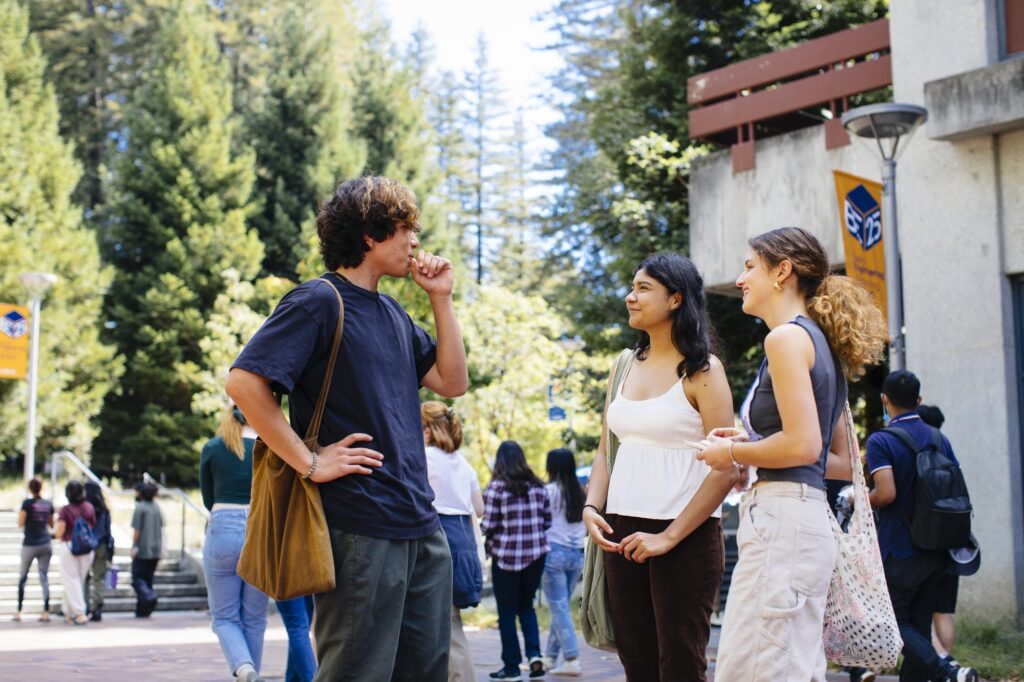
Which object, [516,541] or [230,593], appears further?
[516,541]

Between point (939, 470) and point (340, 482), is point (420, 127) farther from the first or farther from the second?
point (340, 482)

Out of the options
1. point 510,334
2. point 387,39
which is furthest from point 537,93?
point 510,334

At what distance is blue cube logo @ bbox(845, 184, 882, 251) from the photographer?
36.6 feet

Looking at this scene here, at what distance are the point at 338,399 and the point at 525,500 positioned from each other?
6042 millimetres

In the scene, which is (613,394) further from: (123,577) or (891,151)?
(123,577)

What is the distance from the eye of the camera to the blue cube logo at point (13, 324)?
25234mm

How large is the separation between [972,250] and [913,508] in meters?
4.81

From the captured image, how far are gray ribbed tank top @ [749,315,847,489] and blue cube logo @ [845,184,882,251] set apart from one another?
7.63 metres

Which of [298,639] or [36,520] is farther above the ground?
[36,520]

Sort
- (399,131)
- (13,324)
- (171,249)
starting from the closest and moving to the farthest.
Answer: (13,324) < (171,249) < (399,131)

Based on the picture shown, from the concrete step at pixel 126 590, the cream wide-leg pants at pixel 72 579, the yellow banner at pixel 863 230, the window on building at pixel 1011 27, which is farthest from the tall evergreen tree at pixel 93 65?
the window on building at pixel 1011 27

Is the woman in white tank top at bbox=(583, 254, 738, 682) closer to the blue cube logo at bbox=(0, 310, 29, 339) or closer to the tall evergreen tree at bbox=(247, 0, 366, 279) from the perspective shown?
the blue cube logo at bbox=(0, 310, 29, 339)

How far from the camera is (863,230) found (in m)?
11.2

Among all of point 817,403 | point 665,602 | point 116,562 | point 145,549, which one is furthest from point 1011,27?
point 116,562
